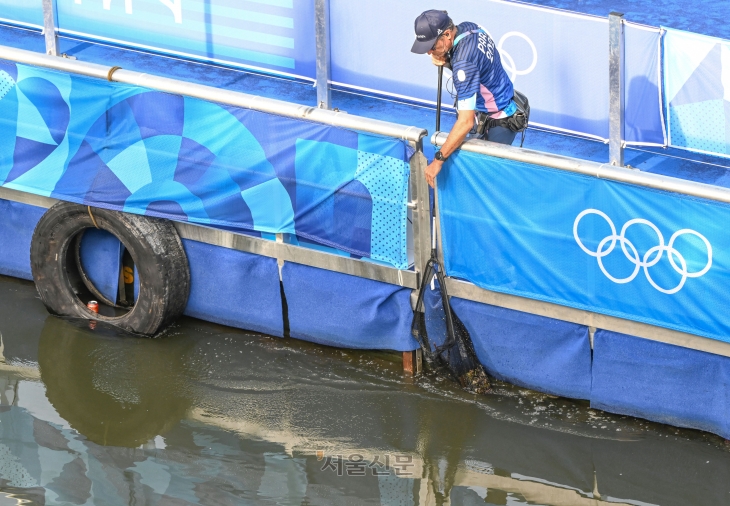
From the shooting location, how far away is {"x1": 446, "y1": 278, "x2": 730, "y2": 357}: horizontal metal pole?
6.15 metres

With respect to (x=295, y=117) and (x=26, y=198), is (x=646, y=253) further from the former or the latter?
(x=26, y=198)

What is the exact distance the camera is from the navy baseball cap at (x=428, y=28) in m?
6.29

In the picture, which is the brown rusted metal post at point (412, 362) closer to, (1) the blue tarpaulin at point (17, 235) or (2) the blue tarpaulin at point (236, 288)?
(2) the blue tarpaulin at point (236, 288)

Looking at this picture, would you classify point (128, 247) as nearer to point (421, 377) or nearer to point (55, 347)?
point (55, 347)

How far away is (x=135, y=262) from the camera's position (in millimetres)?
7242

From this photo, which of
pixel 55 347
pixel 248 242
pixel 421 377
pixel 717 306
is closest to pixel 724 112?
pixel 717 306

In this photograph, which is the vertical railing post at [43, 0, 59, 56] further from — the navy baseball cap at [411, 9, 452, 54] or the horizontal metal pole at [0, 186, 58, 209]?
the navy baseball cap at [411, 9, 452, 54]

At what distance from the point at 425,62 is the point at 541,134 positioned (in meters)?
1.43

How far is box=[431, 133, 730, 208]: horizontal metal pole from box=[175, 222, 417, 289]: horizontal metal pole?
1.00m

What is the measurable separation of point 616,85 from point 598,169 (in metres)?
0.66

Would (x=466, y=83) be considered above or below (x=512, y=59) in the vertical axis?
below

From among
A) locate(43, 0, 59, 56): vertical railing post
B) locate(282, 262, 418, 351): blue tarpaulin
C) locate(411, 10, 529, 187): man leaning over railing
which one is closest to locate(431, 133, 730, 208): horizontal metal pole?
locate(411, 10, 529, 187): man leaning over railing

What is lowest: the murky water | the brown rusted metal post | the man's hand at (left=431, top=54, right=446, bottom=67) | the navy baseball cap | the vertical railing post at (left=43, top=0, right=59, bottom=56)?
the murky water

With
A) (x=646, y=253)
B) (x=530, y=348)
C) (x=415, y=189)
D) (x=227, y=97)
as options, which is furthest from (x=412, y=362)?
(x=227, y=97)
